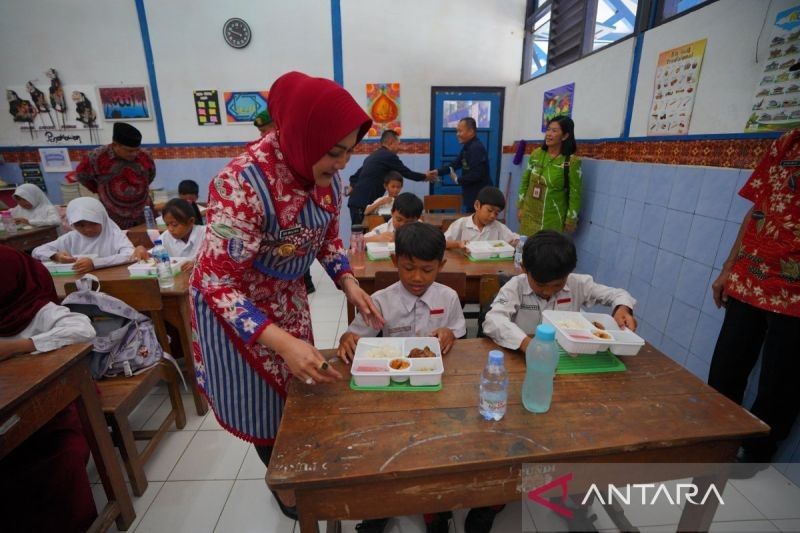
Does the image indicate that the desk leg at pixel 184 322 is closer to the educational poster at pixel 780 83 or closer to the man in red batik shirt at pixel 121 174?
the man in red batik shirt at pixel 121 174

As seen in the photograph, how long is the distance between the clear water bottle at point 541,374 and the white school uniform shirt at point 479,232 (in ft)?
7.07

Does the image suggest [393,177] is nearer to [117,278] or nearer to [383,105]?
[383,105]

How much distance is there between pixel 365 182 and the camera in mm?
4473

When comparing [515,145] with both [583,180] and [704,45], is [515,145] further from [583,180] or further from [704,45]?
[704,45]

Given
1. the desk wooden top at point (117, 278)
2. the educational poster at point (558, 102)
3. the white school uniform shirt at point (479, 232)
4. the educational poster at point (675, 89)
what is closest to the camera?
the desk wooden top at point (117, 278)

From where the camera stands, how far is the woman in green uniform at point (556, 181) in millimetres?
3424

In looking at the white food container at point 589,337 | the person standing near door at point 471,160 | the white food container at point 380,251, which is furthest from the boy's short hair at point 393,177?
the white food container at point 589,337

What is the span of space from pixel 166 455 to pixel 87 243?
172 centimetres

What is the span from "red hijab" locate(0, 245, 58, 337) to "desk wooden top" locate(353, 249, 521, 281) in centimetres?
150

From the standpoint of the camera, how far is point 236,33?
5359 mm

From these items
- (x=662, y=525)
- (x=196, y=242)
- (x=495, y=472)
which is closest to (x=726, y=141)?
(x=662, y=525)

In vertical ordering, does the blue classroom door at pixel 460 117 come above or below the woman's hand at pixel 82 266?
above

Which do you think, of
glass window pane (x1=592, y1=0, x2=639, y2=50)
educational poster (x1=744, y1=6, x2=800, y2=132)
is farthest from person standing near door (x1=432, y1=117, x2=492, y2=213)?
educational poster (x1=744, y1=6, x2=800, y2=132)

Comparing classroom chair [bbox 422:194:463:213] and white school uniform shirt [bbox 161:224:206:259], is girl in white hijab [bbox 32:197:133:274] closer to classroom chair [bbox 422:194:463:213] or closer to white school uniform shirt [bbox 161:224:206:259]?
white school uniform shirt [bbox 161:224:206:259]
